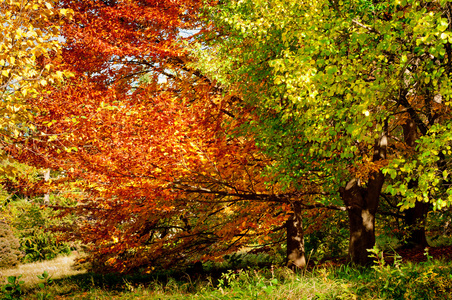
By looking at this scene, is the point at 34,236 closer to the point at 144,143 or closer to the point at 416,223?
the point at 144,143

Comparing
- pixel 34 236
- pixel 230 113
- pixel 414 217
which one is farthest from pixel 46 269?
pixel 414 217

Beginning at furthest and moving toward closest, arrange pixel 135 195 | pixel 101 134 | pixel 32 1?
pixel 101 134 < pixel 135 195 < pixel 32 1

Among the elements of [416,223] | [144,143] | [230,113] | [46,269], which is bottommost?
[46,269]

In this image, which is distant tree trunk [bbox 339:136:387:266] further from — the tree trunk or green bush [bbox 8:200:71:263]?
green bush [bbox 8:200:71:263]

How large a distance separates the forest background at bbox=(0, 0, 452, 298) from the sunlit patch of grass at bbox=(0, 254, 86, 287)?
6766mm

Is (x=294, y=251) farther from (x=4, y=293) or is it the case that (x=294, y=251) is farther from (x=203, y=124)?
(x=4, y=293)

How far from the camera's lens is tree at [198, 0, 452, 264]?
4941mm

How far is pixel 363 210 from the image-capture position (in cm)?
875

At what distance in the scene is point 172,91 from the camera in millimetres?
10672

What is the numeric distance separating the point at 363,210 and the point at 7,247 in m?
19.0

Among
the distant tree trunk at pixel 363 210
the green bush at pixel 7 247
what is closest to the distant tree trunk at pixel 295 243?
the distant tree trunk at pixel 363 210

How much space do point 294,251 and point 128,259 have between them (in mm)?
4858

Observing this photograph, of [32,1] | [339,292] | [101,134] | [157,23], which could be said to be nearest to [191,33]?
[157,23]

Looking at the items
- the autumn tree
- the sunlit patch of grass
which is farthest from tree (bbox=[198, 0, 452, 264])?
the sunlit patch of grass
